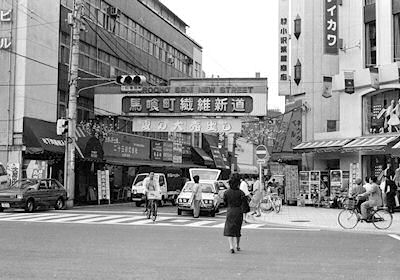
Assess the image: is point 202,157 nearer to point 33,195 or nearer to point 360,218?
point 33,195

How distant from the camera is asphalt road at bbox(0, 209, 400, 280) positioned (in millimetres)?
9492

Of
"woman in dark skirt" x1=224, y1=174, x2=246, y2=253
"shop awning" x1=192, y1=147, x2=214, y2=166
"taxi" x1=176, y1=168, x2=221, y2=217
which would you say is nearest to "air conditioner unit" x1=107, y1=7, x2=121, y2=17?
"shop awning" x1=192, y1=147, x2=214, y2=166

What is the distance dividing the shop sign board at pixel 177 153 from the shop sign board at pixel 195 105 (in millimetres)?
17891

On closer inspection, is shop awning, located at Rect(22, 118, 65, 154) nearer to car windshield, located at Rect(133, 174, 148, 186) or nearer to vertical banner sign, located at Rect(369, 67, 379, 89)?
car windshield, located at Rect(133, 174, 148, 186)

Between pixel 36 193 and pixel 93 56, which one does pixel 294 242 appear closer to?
pixel 36 193

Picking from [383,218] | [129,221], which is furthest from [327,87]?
[129,221]

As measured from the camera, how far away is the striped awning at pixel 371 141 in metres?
26.3

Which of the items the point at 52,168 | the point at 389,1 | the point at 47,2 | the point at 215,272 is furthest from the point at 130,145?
the point at 215,272

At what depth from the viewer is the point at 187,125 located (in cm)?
3491

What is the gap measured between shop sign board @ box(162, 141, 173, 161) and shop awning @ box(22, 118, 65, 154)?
1900 cm

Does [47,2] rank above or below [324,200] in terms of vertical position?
above

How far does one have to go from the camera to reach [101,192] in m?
33.8

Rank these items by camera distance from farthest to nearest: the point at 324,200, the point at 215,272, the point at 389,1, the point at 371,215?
the point at 324,200
the point at 389,1
the point at 371,215
the point at 215,272

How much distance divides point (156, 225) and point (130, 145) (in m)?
25.2
